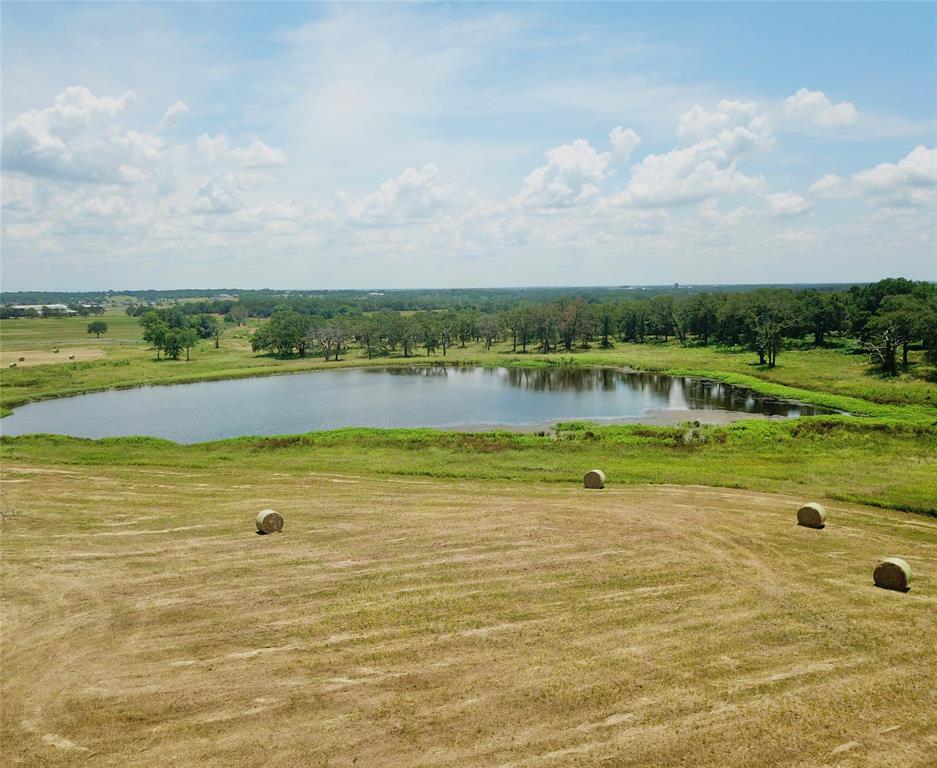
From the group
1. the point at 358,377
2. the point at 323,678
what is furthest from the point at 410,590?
the point at 358,377

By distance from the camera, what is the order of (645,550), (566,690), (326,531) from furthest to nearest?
(326,531), (645,550), (566,690)

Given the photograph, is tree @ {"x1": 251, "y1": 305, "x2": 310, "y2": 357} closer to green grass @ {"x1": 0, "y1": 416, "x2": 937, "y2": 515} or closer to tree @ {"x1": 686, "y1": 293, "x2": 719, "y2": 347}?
green grass @ {"x1": 0, "y1": 416, "x2": 937, "y2": 515}

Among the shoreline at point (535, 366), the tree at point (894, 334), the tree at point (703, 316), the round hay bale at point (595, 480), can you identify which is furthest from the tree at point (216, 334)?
the tree at point (894, 334)

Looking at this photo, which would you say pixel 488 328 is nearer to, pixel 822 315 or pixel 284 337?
pixel 284 337

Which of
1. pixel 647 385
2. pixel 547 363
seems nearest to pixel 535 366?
pixel 547 363

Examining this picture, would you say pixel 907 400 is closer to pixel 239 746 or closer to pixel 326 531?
pixel 326 531

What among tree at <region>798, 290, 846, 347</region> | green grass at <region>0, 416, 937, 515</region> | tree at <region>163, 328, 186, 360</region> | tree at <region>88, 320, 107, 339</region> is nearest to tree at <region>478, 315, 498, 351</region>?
tree at <region>798, 290, 846, 347</region>
